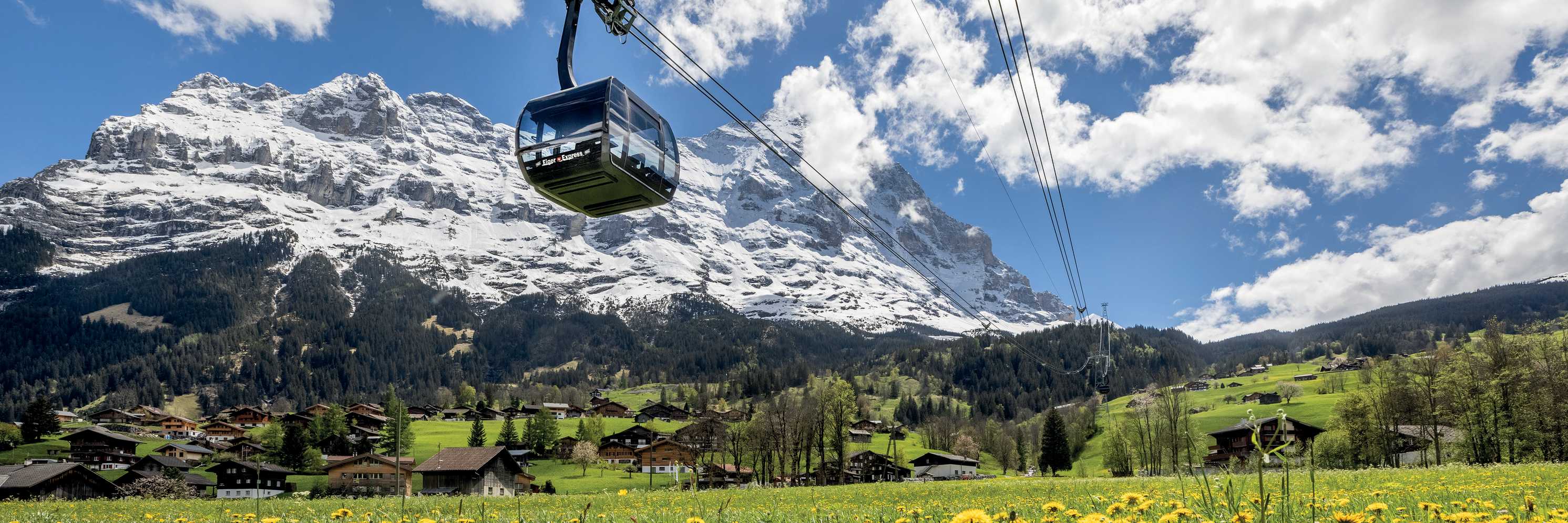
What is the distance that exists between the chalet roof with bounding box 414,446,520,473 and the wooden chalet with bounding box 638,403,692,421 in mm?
99582

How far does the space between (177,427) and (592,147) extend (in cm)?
20282

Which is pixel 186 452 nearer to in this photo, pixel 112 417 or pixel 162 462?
pixel 162 462

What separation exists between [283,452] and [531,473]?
1222 inches

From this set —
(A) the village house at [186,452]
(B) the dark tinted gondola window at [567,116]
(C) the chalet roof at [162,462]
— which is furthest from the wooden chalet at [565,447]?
(B) the dark tinted gondola window at [567,116]

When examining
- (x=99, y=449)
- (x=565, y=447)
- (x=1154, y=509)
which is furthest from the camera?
(x=565, y=447)

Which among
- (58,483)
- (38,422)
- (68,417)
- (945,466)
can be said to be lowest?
(945,466)

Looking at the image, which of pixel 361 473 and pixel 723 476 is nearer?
pixel 723 476

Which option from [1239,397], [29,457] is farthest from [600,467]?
[1239,397]

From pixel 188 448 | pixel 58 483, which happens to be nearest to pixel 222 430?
pixel 188 448

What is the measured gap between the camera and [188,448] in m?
122

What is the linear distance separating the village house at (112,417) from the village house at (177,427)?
5103 millimetres

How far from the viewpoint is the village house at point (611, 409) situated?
7456 inches

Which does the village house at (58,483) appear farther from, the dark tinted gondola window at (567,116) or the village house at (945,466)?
the village house at (945,466)

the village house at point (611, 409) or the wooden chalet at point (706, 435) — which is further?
the village house at point (611, 409)
